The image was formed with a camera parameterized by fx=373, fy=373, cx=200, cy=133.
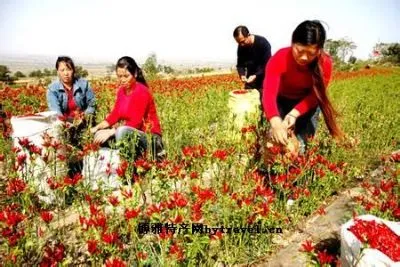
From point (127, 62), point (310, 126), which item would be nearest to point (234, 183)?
point (310, 126)

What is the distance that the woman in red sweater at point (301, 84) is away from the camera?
2.83 m

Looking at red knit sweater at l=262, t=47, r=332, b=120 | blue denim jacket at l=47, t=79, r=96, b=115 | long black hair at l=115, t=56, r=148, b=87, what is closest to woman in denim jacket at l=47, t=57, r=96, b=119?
blue denim jacket at l=47, t=79, r=96, b=115

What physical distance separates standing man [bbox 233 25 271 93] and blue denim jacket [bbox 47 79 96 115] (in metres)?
2.40

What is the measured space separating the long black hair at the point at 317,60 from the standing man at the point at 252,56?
2528mm

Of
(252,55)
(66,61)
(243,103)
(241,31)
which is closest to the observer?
(66,61)

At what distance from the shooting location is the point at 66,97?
176 inches

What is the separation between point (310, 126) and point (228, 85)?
657cm

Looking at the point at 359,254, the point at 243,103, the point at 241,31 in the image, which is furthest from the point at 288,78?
the point at 241,31

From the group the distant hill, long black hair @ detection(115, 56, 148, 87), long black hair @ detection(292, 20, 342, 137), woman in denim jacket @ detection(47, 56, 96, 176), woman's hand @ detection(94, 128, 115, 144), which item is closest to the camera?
long black hair @ detection(292, 20, 342, 137)

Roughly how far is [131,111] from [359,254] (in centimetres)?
274

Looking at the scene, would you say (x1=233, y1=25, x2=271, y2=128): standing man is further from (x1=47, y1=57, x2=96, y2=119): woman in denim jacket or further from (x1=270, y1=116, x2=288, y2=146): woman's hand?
(x1=270, y1=116, x2=288, y2=146): woman's hand

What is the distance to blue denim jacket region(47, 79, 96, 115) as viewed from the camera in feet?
14.0

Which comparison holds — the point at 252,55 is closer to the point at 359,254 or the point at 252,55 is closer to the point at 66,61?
the point at 66,61

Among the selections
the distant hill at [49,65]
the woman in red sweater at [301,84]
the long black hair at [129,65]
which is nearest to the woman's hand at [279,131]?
the woman in red sweater at [301,84]
